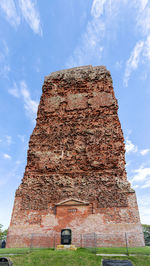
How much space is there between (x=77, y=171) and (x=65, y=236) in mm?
4241

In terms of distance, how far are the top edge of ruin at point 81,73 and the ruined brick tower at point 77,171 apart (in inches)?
3.7

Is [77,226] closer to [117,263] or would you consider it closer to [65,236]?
[65,236]

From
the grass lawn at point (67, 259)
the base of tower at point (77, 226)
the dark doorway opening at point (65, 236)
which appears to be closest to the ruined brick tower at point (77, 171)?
the base of tower at point (77, 226)

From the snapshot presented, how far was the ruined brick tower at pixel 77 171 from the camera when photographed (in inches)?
459

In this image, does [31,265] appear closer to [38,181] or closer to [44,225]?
[44,225]

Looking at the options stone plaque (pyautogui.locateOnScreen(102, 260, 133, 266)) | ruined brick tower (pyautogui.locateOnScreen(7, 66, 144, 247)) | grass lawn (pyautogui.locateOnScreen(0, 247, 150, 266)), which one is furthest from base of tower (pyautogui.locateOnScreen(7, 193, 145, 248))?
stone plaque (pyautogui.locateOnScreen(102, 260, 133, 266))

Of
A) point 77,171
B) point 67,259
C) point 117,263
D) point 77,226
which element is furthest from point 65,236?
point 117,263

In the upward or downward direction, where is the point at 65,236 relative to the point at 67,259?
upward

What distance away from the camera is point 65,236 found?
37.4 feet

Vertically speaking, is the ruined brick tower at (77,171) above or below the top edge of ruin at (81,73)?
below

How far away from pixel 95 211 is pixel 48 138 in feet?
22.1

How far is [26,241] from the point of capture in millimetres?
11555

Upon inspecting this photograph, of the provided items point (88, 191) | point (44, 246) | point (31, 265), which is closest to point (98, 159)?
point (88, 191)

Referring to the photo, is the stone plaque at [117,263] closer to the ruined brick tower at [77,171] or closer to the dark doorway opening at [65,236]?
the ruined brick tower at [77,171]
